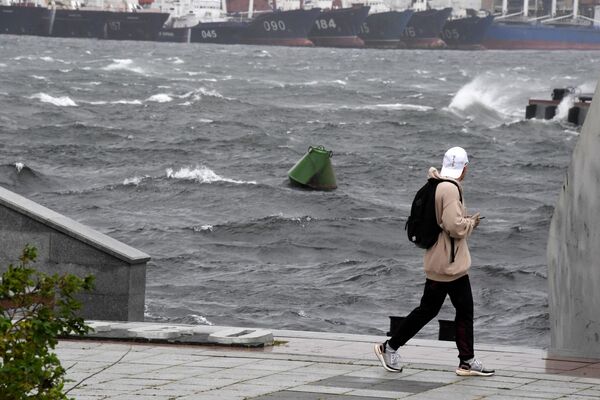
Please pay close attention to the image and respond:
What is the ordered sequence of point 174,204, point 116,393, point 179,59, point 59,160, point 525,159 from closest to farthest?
point 116,393, point 174,204, point 59,160, point 525,159, point 179,59

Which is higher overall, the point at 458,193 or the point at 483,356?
the point at 458,193

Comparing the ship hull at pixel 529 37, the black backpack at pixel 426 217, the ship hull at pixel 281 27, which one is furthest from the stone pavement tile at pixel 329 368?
the ship hull at pixel 529 37

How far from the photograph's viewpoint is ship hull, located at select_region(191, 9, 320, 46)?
534 feet

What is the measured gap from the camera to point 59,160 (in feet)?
122

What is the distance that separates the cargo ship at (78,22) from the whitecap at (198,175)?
12323cm

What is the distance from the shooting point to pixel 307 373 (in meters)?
8.45

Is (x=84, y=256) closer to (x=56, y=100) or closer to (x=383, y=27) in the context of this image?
(x=56, y=100)

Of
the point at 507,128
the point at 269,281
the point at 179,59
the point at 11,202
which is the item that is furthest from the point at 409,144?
the point at 179,59

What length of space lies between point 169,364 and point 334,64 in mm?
108674

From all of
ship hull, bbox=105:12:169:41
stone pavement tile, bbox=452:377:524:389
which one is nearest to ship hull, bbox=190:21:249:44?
ship hull, bbox=105:12:169:41

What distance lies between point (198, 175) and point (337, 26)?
133 metres

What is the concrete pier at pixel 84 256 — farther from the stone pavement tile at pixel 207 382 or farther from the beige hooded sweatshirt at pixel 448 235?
the beige hooded sweatshirt at pixel 448 235

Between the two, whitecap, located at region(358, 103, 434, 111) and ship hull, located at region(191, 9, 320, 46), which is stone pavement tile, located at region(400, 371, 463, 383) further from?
ship hull, located at region(191, 9, 320, 46)

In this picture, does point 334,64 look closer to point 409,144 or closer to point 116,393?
point 409,144
